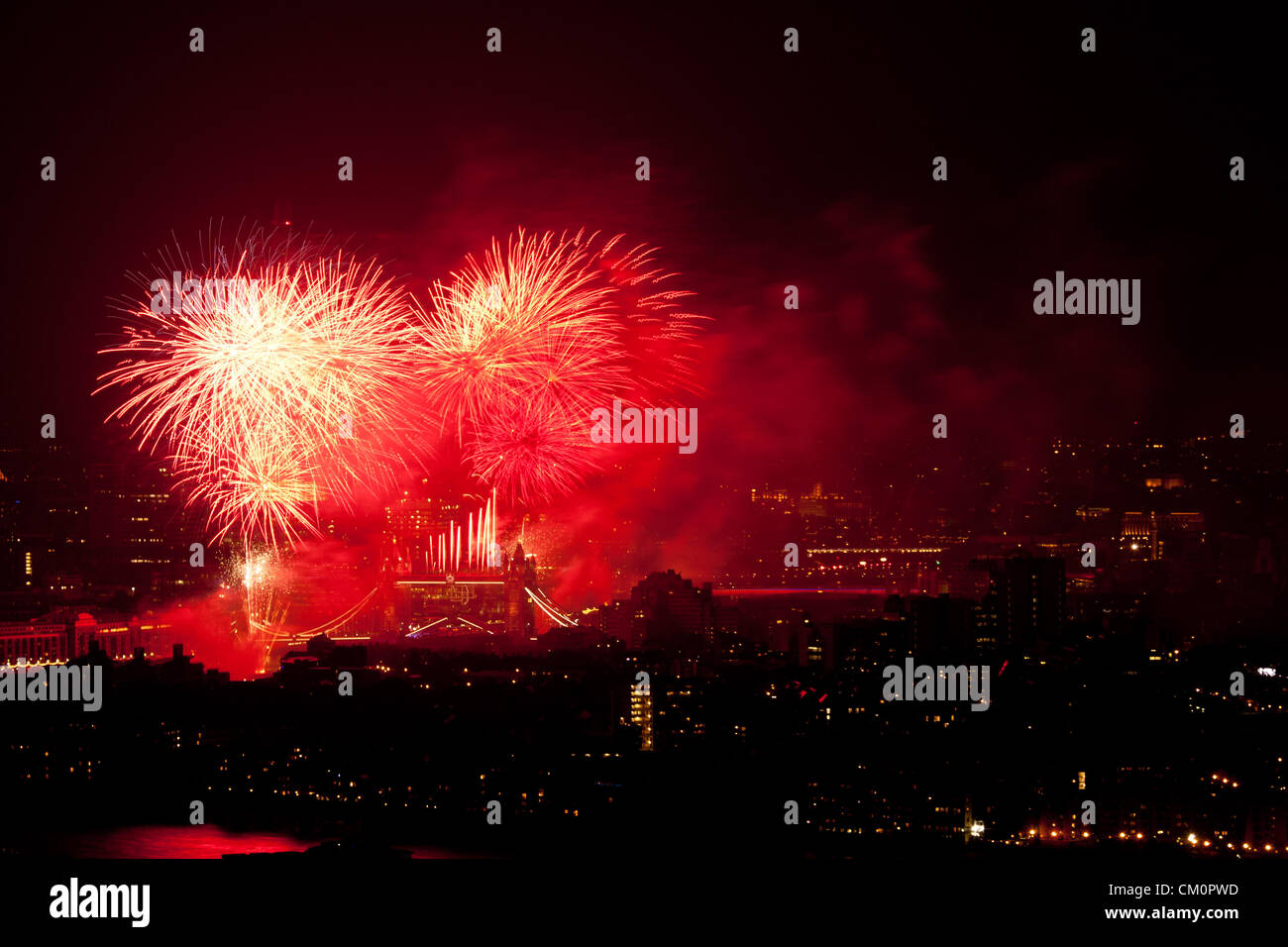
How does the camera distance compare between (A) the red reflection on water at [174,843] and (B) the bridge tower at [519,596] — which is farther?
(B) the bridge tower at [519,596]

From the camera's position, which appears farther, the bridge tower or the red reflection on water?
the bridge tower

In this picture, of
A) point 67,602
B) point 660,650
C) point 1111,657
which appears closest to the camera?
point 1111,657

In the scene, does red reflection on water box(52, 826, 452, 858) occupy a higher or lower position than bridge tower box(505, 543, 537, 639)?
lower

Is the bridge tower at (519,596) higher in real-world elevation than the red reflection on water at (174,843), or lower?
higher

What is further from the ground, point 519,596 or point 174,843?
point 519,596

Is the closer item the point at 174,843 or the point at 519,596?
the point at 174,843

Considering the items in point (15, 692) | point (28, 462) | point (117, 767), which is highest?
point (28, 462)

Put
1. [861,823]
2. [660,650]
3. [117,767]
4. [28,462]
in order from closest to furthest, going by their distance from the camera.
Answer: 1. [861,823]
2. [117,767]
3. [660,650]
4. [28,462]

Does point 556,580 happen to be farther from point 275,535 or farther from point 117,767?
point 117,767
